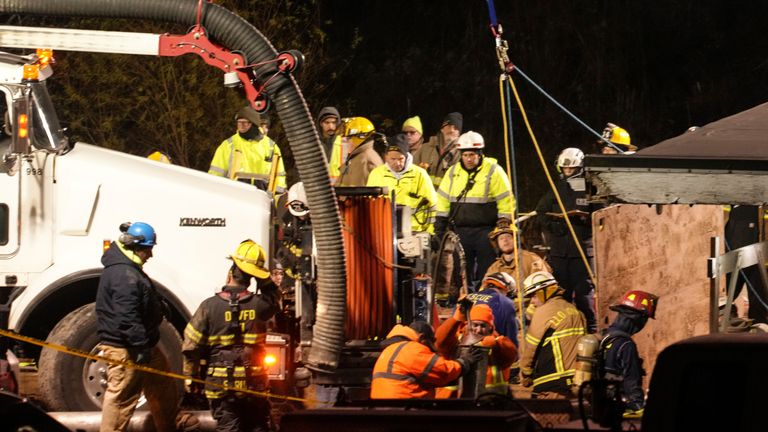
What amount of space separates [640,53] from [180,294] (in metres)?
21.7

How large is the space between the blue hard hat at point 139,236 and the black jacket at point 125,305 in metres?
0.12

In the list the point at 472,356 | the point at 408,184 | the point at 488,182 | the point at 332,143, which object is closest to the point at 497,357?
the point at 472,356

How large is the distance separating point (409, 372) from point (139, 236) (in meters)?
2.72

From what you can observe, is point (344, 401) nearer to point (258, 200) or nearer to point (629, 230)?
point (258, 200)

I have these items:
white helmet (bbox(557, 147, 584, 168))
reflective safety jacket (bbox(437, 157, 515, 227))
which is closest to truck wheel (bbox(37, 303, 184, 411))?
reflective safety jacket (bbox(437, 157, 515, 227))

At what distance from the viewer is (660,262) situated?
551 inches

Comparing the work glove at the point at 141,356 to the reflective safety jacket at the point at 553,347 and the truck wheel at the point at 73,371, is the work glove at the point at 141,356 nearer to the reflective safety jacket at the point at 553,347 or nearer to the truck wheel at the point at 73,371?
the truck wheel at the point at 73,371

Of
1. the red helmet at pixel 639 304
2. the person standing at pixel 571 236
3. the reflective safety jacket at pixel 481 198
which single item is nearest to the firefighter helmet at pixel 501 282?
the red helmet at pixel 639 304

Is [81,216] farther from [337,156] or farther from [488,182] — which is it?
[488,182]

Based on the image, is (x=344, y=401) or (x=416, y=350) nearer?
(x=344, y=401)

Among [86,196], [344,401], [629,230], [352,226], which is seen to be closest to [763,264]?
[629,230]

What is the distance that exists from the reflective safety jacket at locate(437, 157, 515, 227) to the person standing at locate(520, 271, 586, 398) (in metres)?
4.73

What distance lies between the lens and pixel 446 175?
17.8 metres

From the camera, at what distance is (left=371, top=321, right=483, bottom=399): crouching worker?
10.8 m
